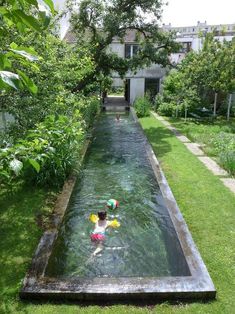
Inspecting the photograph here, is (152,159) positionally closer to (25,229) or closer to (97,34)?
(25,229)

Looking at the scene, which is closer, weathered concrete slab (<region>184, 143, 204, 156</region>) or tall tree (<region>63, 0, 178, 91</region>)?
weathered concrete slab (<region>184, 143, 204, 156</region>)

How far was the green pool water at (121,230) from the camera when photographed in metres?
5.51

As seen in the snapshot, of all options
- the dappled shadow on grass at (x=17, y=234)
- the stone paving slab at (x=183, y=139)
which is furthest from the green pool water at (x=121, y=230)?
the stone paving slab at (x=183, y=139)

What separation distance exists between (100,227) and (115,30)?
14614 millimetres

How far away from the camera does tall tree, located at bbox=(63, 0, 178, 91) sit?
1794cm

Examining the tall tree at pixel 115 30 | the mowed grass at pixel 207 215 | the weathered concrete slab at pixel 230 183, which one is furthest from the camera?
the tall tree at pixel 115 30

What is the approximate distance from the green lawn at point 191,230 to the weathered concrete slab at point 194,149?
1835 millimetres

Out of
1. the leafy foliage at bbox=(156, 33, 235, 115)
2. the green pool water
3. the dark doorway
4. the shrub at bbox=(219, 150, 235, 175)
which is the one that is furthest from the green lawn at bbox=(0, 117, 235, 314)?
the dark doorway

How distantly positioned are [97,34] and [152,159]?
10989mm

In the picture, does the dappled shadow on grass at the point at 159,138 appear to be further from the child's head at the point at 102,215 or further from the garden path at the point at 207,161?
the child's head at the point at 102,215

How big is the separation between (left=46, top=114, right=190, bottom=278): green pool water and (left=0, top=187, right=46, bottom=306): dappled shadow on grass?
0.49 meters

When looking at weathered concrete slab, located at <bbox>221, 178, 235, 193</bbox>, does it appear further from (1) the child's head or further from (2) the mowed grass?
(1) the child's head

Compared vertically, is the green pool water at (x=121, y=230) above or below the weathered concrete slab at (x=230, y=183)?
below

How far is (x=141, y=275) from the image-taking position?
17.4 ft
